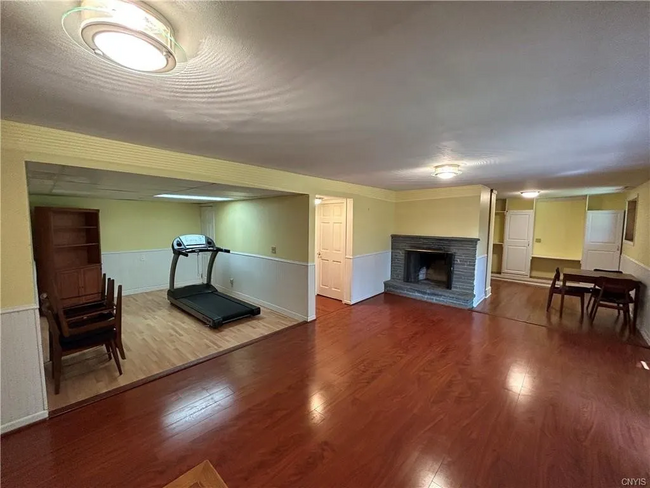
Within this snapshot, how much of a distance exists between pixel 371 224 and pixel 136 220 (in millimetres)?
5247

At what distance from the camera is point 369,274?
599 centimetres

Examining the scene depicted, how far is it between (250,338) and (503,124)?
3770 mm

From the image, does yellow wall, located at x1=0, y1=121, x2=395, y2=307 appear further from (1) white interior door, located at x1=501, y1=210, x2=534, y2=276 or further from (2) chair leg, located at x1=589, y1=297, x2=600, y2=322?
(1) white interior door, located at x1=501, y1=210, x2=534, y2=276

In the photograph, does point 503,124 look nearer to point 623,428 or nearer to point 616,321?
point 623,428

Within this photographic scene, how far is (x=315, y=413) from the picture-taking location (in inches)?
94.3

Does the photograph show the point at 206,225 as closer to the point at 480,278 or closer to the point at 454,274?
the point at 454,274

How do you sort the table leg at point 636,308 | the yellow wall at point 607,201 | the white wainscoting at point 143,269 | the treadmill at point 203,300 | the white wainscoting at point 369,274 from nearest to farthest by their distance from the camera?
the table leg at point 636,308 → the treadmill at point 203,300 → the white wainscoting at point 369,274 → the white wainscoting at point 143,269 → the yellow wall at point 607,201

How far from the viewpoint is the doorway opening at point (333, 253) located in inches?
217

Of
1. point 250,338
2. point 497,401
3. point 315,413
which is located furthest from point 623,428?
point 250,338

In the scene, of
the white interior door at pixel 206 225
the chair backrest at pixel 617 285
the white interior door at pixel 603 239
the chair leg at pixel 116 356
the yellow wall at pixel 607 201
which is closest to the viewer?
the chair leg at pixel 116 356

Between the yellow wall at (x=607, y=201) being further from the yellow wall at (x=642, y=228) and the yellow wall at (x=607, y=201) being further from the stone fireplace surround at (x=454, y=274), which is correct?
the stone fireplace surround at (x=454, y=274)

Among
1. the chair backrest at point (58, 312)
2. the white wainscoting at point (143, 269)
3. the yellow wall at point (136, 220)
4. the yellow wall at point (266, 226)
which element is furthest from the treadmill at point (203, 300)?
the chair backrest at point (58, 312)

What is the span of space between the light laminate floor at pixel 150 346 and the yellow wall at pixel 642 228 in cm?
570

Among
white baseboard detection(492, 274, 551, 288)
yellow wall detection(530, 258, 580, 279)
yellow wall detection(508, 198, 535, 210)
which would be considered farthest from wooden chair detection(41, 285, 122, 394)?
yellow wall detection(530, 258, 580, 279)
